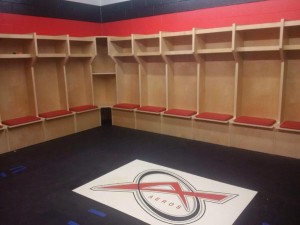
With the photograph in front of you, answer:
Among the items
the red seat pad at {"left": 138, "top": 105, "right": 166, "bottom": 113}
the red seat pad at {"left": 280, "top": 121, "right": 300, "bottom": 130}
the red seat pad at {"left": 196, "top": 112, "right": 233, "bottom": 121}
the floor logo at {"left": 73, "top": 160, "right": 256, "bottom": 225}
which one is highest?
the red seat pad at {"left": 138, "top": 105, "right": 166, "bottom": 113}

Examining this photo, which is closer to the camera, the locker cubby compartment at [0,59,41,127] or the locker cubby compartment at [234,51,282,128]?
the locker cubby compartment at [234,51,282,128]

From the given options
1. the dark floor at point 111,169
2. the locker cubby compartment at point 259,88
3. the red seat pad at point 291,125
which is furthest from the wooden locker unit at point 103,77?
the red seat pad at point 291,125

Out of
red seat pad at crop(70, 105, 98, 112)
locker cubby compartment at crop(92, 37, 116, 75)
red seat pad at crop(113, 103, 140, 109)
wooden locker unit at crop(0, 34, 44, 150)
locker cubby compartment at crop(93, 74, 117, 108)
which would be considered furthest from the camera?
locker cubby compartment at crop(93, 74, 117, 108)

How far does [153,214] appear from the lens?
7.18 ft

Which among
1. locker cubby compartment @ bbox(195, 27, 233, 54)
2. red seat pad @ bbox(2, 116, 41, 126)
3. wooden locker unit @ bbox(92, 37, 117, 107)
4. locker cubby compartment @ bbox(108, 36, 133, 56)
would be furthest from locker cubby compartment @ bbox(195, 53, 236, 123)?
red seat pad @ bbox(2, 116, 41, 126)

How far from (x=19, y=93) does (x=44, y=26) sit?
1238mm

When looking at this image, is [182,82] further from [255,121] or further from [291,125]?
[291,125]

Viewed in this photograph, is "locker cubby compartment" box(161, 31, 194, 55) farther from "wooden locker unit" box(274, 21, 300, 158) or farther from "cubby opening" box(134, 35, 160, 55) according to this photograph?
"wooden locker unit" box(274, 21, 300, 158)

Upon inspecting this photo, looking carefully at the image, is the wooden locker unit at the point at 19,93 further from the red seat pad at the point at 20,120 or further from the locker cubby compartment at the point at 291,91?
the locker cubby compartment at the point at 291,91

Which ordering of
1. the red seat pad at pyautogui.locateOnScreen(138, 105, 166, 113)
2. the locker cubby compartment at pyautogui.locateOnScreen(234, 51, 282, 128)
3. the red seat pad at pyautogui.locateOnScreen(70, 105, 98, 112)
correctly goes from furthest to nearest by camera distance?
the red seat pad at pyautogui.locateOnScreen(70, 105, 98, 112) < the red seat pad at pyautogui.locateOnScreen(138, 105, 166, 113) < the locker cubby compartment at pyautogui.locateOnScreen(234, 51, 282, 128)

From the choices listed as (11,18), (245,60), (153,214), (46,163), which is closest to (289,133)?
(245,60)

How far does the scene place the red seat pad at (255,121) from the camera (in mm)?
3418

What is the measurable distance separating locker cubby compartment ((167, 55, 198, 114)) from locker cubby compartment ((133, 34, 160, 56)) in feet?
1.39

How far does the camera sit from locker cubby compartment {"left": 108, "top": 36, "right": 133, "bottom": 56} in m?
4.79
